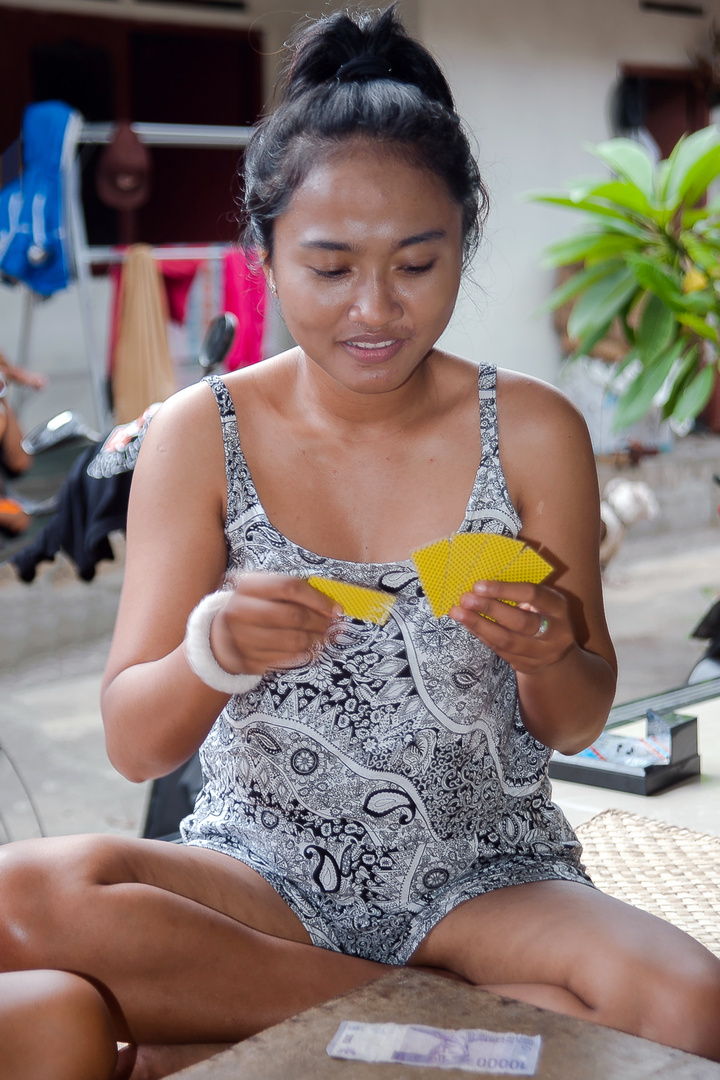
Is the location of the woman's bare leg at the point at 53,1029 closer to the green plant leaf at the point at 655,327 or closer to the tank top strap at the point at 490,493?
the tank top strap at the point at 490,493

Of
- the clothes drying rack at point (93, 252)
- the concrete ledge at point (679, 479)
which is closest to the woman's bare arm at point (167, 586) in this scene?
the clothes drying rack at point (93, 252)

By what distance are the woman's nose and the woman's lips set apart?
0.03m

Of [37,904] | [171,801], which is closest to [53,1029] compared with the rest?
[37,904]

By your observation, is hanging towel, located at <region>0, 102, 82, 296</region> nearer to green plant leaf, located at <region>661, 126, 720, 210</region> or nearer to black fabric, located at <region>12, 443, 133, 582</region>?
green plant leaf, located at <region>661, 126, 720, 210</region>

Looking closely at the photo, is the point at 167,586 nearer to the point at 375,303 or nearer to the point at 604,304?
the point at 375,303

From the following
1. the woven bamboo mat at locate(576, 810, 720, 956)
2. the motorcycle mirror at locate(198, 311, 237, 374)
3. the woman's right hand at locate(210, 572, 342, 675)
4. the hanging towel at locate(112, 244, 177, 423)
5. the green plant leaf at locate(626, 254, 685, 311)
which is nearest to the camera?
the woman's right hand at locate(210, 572, 342, 675)

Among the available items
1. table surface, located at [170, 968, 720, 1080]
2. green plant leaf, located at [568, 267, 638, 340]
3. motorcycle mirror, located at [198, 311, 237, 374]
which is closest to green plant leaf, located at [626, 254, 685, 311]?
green plant leaf, located at [568, 267, 638, 340]

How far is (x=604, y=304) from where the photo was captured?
3.78 m

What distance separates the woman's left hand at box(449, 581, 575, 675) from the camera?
1.17 meters

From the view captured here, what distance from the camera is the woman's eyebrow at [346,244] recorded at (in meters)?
1.31

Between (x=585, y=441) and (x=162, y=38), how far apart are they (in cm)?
579

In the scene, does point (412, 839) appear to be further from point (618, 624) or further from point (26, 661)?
point (618, 624)

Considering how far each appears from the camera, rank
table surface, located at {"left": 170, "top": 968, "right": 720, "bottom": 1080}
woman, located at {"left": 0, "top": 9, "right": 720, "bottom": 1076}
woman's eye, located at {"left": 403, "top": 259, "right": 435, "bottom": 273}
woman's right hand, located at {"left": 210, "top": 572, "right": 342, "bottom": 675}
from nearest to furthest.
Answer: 1. table surface, located at {"left": 170, "top": 968, "right": 720, "bottom": 1080}
2. woman's right hand, located at {"left": 210, "top": 572, "right": 342, "bottom": 675}
3. woman, located at {"left": 0, "top": 9, "right": 720, "bottom": 1076}
4. woman's eye, located at {"left": 403, "top": 259, "right": 435, "bottom": 273}

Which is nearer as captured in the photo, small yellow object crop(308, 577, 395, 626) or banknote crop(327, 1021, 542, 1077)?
banknote crop(327, 1021, 542, 1077)
